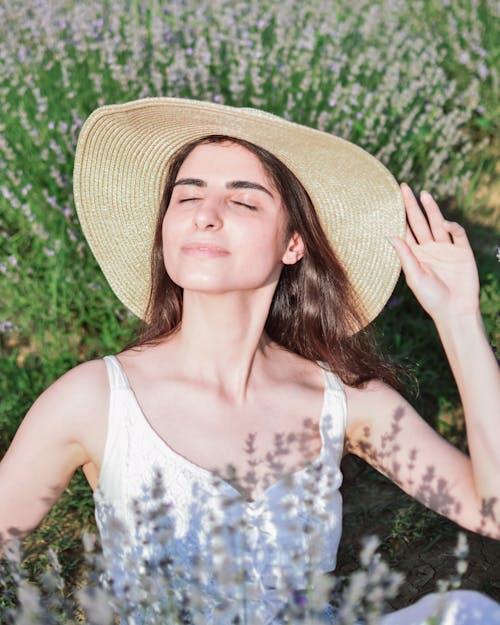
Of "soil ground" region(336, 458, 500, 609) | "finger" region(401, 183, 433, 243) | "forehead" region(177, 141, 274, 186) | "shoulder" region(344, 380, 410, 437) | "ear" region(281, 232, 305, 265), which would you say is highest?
"forehead" region(177, 141, 274, 186)

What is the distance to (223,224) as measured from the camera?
7.57ft

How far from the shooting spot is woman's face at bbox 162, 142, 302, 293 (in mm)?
2275

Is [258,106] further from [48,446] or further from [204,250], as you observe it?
[48,446]

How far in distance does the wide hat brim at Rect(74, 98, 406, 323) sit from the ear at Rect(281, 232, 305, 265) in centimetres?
13

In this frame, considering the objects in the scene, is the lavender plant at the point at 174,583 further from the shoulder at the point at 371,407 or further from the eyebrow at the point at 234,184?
the eyebrow at the point at 234,184

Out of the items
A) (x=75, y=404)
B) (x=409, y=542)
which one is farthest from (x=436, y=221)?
(x=409, y=542)

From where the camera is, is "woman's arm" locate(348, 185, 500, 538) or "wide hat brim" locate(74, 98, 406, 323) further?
"wide hat brim" locate(74, 98, 406, 323)

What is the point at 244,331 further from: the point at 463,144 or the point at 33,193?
the point at 463,144

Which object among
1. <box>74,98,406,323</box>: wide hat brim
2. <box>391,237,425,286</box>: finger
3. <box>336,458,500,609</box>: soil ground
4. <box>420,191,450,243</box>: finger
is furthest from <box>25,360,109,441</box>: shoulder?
<box>336,458,500,609</box>: soil ground

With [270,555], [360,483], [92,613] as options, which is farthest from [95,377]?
[360,483]

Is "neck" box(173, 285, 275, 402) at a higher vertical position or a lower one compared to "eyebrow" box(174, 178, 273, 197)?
lower

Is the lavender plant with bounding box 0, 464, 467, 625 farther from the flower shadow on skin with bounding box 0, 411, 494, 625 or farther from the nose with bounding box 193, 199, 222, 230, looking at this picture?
the nose with bounding box 193, 199, 222, 230

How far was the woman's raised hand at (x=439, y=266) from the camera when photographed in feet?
7.94

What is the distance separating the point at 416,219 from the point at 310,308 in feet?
1.58
